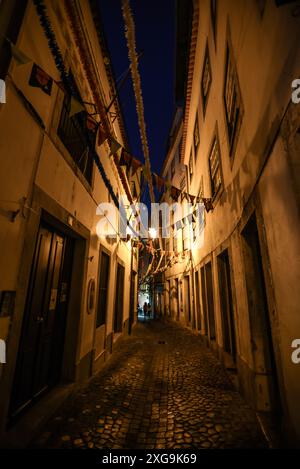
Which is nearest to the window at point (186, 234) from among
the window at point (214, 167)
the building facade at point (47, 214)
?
the window at point (214, 167)

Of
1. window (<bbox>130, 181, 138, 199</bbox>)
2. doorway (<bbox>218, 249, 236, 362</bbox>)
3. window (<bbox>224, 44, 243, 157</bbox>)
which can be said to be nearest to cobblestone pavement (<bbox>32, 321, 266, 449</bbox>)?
doorway (<bbox>218, 249, 236, 362</bbox>)

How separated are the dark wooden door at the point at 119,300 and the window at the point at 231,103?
6.99 m

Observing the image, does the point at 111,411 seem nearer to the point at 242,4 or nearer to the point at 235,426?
the point at 235,426

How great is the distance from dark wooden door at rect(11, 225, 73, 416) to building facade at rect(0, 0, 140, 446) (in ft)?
0.06

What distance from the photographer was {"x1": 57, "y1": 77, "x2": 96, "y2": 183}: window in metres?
4.33

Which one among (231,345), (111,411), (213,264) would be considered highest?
(213,264)

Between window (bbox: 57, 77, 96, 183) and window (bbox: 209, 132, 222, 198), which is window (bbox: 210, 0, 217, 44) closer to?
window (bbox: 209, 132, 222, 198)

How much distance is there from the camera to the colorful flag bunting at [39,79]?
297 cm

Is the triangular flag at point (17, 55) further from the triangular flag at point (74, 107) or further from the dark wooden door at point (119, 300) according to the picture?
the dark wooden door at point (119, 300)

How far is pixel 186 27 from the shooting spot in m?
9.29
